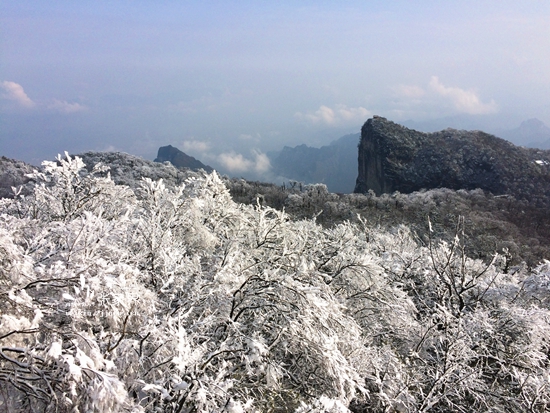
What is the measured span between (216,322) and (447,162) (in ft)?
339

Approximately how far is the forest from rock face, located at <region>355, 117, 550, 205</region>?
80.4 meters

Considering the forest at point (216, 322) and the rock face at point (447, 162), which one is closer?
the forest at point (216, 322)

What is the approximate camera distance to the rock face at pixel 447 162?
273ft

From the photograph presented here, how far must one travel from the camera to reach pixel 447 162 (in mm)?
95250

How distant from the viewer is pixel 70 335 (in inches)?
139

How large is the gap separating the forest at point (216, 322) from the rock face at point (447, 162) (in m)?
80.4

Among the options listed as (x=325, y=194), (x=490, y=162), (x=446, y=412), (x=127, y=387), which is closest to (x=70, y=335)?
(x=127, y=387)

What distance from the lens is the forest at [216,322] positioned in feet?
11.9

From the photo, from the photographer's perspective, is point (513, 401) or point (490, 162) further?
point (490, 162)

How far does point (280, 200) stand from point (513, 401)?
46501mm

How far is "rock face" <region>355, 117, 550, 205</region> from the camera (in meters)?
83.3

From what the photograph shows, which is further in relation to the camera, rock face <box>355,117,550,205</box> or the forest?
rock face <box>355,117,550,205</box>

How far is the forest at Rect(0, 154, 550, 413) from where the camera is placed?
364 cm

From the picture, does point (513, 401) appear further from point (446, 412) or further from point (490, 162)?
point (490, 162)
